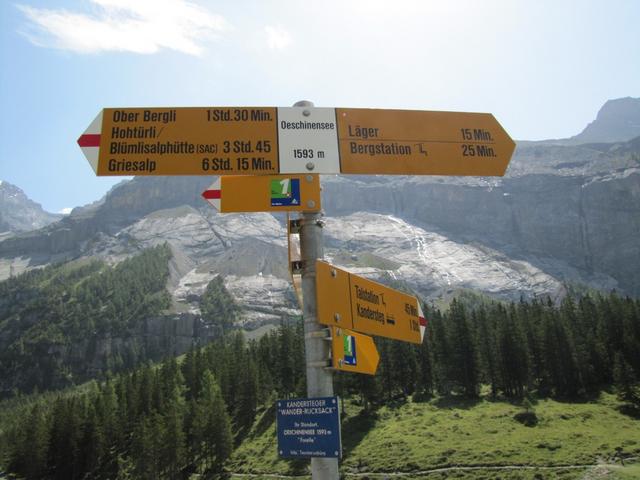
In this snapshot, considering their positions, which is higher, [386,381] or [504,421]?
[386,381]

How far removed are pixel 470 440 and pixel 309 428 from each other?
210 ft

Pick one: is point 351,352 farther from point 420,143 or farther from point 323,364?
point 420,143

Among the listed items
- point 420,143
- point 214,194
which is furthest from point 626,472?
point 214,194

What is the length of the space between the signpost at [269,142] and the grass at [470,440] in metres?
52.8

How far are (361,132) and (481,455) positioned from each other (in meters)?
59.3

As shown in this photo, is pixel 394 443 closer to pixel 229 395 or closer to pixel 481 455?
pixel 481 455

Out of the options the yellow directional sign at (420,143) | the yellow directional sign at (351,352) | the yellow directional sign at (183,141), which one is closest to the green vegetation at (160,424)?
the yellow directional sign at (351,352)

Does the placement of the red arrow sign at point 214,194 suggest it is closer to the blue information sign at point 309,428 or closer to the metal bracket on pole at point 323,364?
the metal bracket on pole at point 323,364

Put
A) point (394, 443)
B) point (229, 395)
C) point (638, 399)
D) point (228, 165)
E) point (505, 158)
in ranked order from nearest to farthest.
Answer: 1. point (228, 165)
2. point (505, 158)
3. point (394, 443)
4. point (638, 399)
5. point (229, 395)

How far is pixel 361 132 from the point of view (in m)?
6.41

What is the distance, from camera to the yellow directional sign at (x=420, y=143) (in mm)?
6340

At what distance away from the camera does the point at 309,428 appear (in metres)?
5.34

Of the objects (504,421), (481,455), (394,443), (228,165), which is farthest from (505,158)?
(504,421)

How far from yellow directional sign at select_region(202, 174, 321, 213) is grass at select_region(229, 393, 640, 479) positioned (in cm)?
5348
